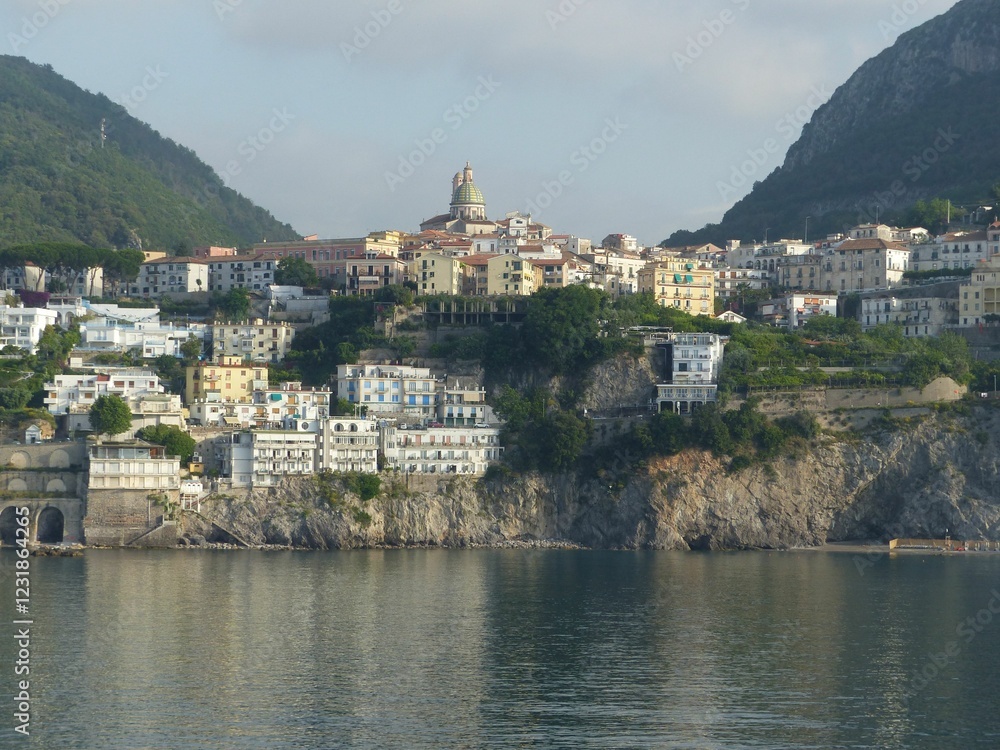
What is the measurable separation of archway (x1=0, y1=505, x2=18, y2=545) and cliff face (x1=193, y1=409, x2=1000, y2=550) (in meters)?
12.3

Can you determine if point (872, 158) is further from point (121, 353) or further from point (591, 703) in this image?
point (591, 703)

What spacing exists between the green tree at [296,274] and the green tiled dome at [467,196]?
69.2 ft

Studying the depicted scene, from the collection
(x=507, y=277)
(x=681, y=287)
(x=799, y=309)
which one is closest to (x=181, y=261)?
(x=507, y=277)

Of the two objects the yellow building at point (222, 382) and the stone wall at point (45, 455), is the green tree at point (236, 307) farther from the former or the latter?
the stone wall at point (45, 455)

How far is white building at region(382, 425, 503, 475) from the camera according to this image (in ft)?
283

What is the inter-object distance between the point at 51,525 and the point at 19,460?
11.2 ft

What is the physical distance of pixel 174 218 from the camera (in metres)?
158

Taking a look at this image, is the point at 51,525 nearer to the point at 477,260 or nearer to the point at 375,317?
the point at 375,317

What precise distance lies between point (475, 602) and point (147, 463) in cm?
2439

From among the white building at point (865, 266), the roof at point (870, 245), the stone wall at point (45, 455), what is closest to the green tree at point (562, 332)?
the stone wall at point (45, 455)

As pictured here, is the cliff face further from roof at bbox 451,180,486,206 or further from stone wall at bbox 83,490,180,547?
roof at bbox 451,180,486,206

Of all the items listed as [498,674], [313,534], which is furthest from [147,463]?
[498,674]

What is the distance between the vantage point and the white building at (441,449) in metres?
86.2

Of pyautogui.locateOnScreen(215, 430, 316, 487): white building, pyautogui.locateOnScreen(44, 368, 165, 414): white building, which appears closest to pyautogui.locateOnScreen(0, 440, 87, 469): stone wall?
pyautogui.locateOnScreen(44, 368, 165, 414): white building
